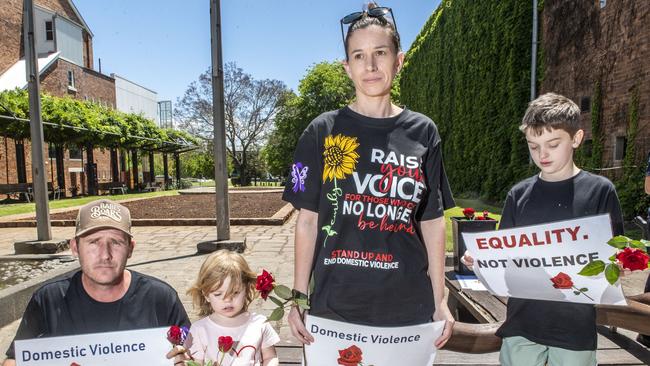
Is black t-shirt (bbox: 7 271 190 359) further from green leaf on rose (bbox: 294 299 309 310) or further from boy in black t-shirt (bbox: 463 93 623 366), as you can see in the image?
boy in black t-shirt (bbox: 463 93 623 366)

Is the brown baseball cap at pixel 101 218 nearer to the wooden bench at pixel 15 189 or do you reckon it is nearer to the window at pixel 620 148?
the window at pixel 620 148

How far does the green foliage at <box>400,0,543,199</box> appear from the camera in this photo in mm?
14703

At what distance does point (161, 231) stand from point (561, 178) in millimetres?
9179

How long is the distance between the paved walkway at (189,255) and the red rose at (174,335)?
1.45 m

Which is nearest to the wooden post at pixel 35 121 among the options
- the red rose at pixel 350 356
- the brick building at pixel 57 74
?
the red rose at pixel 350 356

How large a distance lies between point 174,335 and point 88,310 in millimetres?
466

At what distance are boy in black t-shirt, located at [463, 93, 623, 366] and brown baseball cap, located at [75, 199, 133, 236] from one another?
163cm

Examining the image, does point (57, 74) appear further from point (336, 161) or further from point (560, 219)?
point (560, 219)

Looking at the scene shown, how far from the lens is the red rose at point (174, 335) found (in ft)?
5.57

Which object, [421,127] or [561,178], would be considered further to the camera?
[561,178]

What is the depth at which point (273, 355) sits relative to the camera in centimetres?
199

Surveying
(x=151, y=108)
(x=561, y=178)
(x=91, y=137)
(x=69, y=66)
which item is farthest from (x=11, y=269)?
(x=151, y=108)

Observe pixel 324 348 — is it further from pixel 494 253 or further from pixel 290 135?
pixel 290 135

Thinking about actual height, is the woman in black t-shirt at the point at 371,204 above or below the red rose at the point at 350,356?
above
